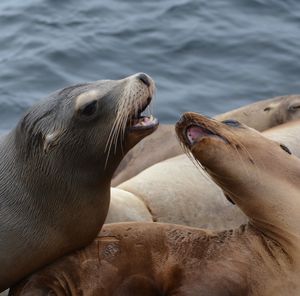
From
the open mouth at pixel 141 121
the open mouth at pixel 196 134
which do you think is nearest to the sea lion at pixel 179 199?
the open mouth at pixel 141 121

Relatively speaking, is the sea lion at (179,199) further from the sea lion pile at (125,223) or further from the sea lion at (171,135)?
the sea lion pile at (125,223)

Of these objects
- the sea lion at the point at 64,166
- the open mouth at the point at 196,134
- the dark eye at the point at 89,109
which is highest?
the open mouth at the point at 196,134

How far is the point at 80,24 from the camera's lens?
1431 cm

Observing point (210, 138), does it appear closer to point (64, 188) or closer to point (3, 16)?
point (64, 188)

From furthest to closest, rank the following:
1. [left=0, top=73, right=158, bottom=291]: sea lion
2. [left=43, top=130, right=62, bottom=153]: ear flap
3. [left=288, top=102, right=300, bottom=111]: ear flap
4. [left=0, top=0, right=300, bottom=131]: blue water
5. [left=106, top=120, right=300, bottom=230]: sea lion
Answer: [left=0, top=0, right=300, bottom=131]: blue water < [left=288, top=102, right=300, bottom=111]: ear flap < [left=106, top=120, right=300, bottom=230]: sea lion < [left=43, top=130, right=62, bottom=153]: ear flap < [left=0, top=73, right=158, bottom=291]: sea lion

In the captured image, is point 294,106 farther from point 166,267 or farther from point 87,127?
point 166,267

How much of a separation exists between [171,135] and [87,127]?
2804 mm

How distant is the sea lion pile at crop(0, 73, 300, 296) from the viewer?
5.15m

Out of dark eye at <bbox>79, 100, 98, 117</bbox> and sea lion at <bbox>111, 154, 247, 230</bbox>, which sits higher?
dark eye at <bbox>79, 100, 98, 117</bbox>

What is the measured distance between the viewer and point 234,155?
515cm

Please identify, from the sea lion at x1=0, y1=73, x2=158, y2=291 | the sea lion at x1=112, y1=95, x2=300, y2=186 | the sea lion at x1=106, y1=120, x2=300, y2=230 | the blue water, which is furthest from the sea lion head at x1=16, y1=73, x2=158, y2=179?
the blue water

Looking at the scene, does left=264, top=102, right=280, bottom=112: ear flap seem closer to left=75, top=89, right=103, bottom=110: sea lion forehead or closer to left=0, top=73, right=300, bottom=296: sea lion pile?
left=0, top=73, right=300, bottom=296: sea lion pile

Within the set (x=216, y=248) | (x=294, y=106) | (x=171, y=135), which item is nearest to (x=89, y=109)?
(x=216, y=248)

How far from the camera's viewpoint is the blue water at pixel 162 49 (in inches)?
462
